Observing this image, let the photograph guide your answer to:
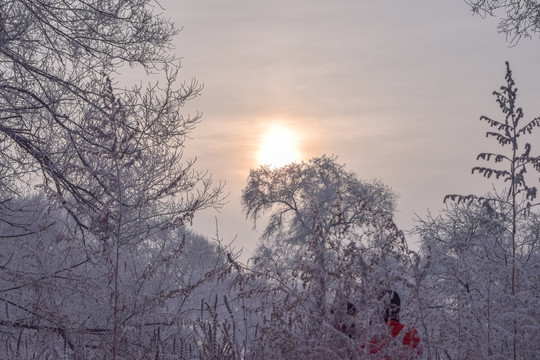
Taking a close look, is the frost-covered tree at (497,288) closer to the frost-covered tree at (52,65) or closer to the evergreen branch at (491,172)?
the evergreen branch at (491,172)

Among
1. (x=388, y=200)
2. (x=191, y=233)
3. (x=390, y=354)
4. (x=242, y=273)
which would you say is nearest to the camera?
(x=390, y=354)

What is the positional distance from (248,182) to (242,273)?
1428 inches

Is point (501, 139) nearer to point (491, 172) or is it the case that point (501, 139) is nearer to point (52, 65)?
point (491, 172)

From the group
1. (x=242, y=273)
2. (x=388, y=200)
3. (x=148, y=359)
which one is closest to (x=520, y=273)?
(x=242, y=273)

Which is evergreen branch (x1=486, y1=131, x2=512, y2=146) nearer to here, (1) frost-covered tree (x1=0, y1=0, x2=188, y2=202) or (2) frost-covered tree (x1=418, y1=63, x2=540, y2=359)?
(2) frost-covered tree (x1=418, y1=63, x2=540, y2=359)

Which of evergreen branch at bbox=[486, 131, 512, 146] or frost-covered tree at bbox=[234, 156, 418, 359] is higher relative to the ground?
evergreen branch at bbox=[486, 131, 512, 146]

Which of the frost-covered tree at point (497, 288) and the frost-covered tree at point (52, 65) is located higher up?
the frost-covered tree at point (52, 65)

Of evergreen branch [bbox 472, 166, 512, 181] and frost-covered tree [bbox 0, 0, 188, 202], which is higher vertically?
frost-covered tree [bbox 0, 0, 188, 202]

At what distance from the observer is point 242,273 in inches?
181

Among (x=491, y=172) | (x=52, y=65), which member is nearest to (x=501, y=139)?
(x=491, y=172)

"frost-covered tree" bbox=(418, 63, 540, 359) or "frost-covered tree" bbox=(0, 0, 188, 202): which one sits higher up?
"frost-covered tree" bbox=(0, 0, 188, 202)

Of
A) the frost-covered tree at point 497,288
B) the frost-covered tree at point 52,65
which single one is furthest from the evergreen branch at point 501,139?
the frost-covered tree at point 52,65

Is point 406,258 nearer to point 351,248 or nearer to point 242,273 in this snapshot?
point 351,248

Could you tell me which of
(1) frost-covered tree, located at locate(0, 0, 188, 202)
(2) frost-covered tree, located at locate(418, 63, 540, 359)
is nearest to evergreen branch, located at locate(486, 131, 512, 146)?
(2) frost-covered tree, located at locate(418, 63, 540, 359)
